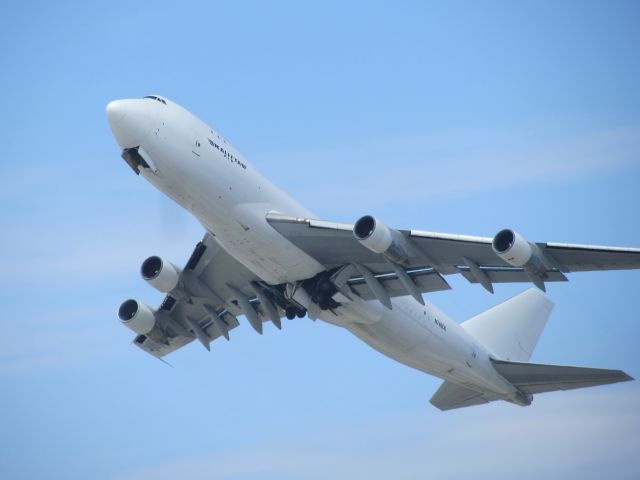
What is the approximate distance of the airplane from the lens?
33562 mm

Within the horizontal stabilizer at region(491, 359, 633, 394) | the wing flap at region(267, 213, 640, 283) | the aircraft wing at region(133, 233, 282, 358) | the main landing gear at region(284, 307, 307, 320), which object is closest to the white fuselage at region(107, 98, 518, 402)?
the wing flap at region(267, 213, 640, 283)

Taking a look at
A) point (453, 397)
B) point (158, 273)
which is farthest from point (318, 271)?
point (453, 397)

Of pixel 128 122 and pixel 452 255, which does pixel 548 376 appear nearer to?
pixel 452 255

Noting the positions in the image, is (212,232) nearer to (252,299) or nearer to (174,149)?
(174,149)

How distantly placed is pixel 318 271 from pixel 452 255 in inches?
194

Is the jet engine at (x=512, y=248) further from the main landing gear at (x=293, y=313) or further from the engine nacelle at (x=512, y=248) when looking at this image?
the main landing gear at (x=293, y=313)

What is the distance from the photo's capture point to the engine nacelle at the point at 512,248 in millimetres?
32438

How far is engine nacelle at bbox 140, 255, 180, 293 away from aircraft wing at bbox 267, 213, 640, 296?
19.4 feet

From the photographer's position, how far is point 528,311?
4797 cm

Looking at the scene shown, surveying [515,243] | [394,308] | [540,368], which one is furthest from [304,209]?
[540,368]

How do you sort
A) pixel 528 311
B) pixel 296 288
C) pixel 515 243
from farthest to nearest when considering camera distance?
pixel 528 311 < pixel 296 288 < pixel 515 243

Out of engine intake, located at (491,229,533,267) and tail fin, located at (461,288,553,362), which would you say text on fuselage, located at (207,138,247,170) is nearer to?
engine intake, located at (491,229,533,267)

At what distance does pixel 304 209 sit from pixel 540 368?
39.9 feet

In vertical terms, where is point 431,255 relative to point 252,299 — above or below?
above
